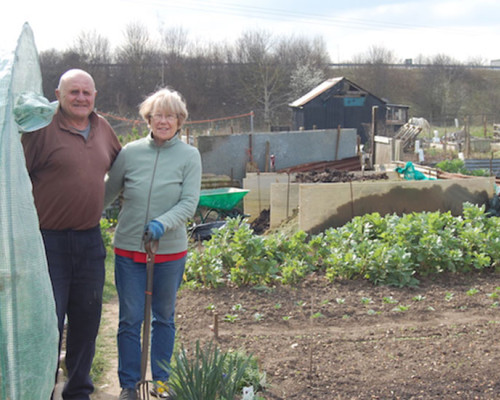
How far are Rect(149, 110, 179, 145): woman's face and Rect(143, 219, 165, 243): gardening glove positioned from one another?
0.50 meters

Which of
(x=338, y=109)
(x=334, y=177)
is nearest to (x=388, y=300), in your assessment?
(x=334, y=177)

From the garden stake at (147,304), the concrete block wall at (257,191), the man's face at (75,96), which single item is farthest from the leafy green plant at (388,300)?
the concrete block wall at (257,191)

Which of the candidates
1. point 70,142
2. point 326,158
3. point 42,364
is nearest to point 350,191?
point 70,142

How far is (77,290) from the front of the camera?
3.00 m

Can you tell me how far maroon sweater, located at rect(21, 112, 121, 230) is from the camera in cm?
279

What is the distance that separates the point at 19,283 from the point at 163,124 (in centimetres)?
131

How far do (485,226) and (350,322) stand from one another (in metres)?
2.53

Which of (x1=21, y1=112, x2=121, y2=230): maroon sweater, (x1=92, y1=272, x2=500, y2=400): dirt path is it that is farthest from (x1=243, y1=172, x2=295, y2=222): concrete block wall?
(x1=21, y1=112, x2=121, y2=230): maroon sweater

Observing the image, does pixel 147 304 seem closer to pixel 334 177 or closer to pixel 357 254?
pixel 357 254

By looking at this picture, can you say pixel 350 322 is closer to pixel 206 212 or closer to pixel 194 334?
pixel 194 334

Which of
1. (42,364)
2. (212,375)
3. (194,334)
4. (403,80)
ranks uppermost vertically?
(403,80)

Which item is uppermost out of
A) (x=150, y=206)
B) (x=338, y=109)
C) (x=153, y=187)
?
(x=338, y=109)

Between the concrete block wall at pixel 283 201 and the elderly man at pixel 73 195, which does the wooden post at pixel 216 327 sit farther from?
the concrete block wall at pixel 283 201

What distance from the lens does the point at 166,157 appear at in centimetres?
321
